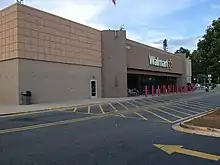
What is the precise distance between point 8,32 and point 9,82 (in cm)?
424

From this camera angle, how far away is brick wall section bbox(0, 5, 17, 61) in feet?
80.3

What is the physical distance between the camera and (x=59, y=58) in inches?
1110

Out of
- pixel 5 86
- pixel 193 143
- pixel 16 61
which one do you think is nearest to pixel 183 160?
pixel 193 143

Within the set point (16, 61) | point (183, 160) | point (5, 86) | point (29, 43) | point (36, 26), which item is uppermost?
point (36, 26)

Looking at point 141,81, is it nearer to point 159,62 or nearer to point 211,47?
point 159,62

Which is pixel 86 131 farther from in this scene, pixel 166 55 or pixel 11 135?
pixel 166 55

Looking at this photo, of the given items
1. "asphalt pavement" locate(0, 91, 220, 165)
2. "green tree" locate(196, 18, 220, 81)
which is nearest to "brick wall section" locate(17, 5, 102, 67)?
"green tree" locate(196, 18, 220, 81)

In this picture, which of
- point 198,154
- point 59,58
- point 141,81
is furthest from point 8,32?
point 141,81

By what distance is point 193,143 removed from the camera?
797 cm

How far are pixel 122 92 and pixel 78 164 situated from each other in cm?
3003

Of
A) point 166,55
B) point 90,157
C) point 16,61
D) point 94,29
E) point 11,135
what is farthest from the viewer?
point 166,55

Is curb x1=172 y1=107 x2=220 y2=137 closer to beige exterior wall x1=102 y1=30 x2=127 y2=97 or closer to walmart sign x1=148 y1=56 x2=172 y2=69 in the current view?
beige exterior wall x1=102 y1=30 x2=127 y2=97

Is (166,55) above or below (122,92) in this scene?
above

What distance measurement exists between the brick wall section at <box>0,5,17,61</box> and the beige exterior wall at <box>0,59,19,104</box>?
0.66 meters
